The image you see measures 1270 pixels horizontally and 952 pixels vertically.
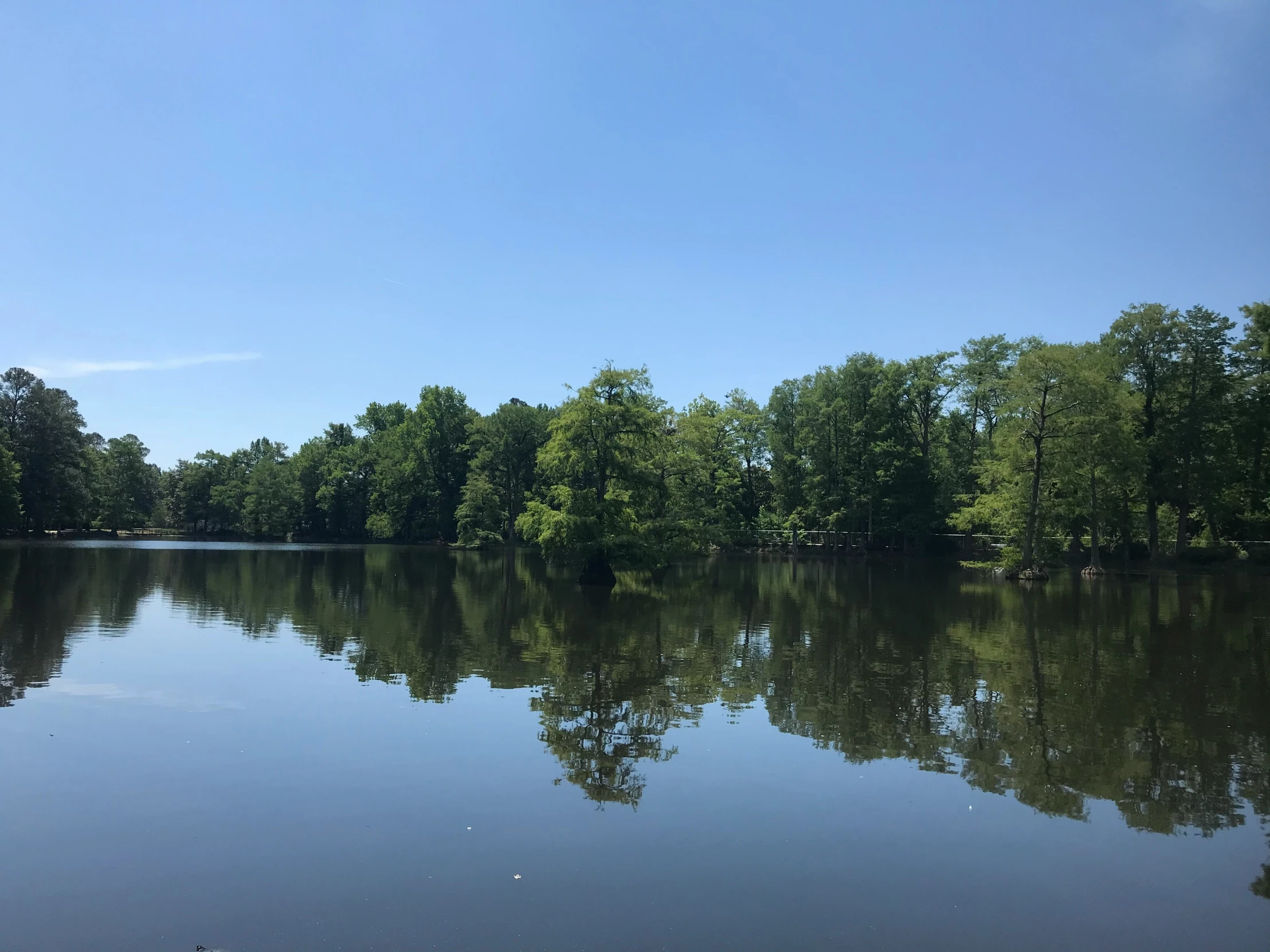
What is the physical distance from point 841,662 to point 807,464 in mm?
58183

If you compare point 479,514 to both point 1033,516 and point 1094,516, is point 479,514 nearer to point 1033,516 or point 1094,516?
point 1033,516

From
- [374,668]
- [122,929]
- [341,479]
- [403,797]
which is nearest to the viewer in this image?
[122,929]

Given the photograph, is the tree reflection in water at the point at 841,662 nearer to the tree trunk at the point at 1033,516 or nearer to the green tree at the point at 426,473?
the tree trunk at the point at 1033,516

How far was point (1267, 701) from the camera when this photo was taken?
1338cm

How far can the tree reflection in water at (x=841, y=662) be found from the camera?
9.81 metres

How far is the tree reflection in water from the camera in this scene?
32.2ft

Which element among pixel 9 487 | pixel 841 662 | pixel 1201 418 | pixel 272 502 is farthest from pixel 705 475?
pixel 272 502

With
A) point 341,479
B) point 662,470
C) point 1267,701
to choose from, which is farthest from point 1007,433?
point 341,479

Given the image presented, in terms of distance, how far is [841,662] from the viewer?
1667 cm

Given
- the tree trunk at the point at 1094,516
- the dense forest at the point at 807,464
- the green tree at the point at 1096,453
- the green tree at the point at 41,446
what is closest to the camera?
the dense forest at the point at 807,464

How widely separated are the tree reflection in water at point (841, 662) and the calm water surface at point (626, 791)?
98 mm

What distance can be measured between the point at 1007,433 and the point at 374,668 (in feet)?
133

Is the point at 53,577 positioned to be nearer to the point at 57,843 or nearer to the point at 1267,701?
the point at 57,843

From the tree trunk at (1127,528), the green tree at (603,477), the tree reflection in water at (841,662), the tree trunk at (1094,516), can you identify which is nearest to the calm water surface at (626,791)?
the tree reflection in water at (841,662)
